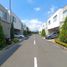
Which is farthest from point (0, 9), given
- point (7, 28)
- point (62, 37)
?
point (62, 37)

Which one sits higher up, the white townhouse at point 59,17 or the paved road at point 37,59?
the white townhouse at point 59,17

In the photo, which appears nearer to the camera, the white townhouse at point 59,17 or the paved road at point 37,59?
the paved road at point 37,59

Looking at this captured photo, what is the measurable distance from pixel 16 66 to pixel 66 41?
19109 millimetres

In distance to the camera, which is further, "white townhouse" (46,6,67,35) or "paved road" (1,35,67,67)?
"white townhouse" (46,6,67,35)

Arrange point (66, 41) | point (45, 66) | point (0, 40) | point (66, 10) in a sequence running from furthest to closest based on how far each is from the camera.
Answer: point (66, 10)
point (66, 41)
point (0, 40)
point (45, 66)

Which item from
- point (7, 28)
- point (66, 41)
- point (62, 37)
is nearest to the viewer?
point (66, 41)

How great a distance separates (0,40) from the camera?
21.8 m

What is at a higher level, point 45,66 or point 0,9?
point 0,9

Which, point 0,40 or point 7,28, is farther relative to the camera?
point 7,28

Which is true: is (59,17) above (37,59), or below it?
above

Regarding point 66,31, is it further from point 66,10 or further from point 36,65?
point 36,65

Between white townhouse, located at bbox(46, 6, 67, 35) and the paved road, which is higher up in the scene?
→ white townhouse, located at bbox(46, 6, 67, 35)

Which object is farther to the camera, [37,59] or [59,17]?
[59,17]

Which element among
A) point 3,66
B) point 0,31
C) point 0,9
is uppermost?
point 0,9
